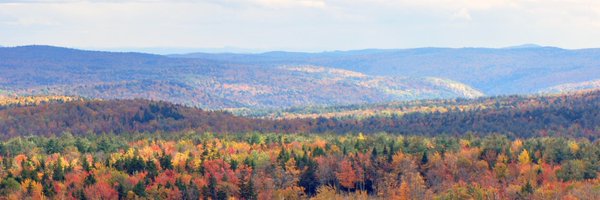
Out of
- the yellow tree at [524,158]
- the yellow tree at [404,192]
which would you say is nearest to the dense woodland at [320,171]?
the yellow tree at [524,158]

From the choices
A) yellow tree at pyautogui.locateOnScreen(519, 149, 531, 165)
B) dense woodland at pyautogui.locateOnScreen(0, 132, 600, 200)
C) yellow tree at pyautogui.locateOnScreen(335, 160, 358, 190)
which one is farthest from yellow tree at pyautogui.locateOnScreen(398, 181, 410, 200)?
yellow tree at pyautogui.locateOnScreen(519, 149, 531, 165)

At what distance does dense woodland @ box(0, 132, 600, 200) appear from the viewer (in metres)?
122

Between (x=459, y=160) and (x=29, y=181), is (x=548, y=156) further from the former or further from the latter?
(x=29, y=181)

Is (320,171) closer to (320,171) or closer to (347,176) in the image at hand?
(320,171)

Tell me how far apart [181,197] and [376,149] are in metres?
46.0

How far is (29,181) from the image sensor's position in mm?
124375

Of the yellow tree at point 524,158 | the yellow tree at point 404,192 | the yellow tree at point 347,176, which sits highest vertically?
the yellow tree at point 524,158

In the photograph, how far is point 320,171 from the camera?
143125 mm

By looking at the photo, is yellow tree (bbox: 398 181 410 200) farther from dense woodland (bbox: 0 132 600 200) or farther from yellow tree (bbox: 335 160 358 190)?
yellow tree (bbox: 335 160 358 190)

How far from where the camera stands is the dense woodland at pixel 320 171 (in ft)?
400

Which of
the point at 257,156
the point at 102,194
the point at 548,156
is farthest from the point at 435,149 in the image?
the point at 102,194

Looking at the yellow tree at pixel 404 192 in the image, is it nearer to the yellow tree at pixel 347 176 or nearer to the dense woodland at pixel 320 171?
the dense woodland at pixel 320 171

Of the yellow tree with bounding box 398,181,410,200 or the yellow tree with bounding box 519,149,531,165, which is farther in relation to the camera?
the yellow tree with bounding box 519,149,531,165

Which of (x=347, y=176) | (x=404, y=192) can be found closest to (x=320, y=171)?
(x=347, y=176)
